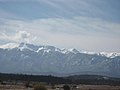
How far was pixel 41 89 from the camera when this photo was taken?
3912 inches

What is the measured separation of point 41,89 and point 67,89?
38464 millimetres

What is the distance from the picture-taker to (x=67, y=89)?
136625 millimetres

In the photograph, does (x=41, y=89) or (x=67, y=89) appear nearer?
(x=41, y=89)
